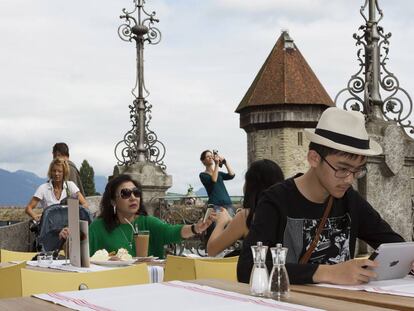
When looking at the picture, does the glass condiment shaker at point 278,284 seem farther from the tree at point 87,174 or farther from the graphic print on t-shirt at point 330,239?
the tree at point 87,174

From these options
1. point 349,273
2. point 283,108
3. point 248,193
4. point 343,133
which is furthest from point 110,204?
point 283,108

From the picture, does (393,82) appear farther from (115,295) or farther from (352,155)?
(115,295)

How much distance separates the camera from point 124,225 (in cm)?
508

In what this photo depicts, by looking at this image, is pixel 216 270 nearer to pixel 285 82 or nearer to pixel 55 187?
pixel 55 187

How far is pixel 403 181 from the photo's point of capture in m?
8.13

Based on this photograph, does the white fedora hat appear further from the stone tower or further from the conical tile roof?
the conical tile roof

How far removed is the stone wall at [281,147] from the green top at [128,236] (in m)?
35.4

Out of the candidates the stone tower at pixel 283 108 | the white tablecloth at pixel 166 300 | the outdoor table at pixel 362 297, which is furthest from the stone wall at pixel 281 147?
the white tablecloth at pixel 166 300

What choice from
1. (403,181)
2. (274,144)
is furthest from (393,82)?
(274,144)

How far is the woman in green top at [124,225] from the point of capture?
496 centimetres

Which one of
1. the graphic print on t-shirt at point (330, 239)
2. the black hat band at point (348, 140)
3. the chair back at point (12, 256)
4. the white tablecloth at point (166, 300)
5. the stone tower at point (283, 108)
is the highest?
the stone tower at point (283, 108)

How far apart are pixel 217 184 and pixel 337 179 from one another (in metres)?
7.28

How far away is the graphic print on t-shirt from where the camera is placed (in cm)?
312

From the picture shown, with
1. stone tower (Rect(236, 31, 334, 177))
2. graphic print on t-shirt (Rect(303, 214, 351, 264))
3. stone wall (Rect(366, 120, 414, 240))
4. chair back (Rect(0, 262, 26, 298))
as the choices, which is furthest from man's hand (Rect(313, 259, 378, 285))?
stone tower (Rect(236, 31, 334, 177))
